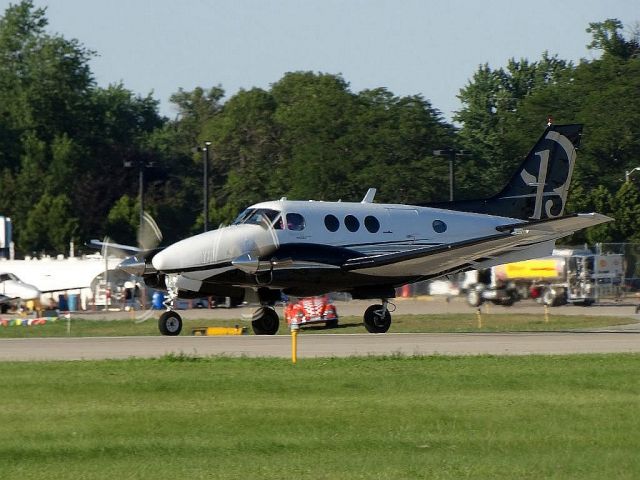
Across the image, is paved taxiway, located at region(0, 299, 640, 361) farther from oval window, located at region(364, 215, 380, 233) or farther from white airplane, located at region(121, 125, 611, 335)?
oval window, located at region(364, 215, 380, 233)

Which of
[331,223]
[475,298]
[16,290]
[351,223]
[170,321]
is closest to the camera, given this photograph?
[331,223]

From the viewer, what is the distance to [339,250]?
3350 centimetres

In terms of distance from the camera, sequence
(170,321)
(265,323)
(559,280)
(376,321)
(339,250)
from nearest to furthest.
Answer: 1. (339,250)
2. (170,321)
3. (265,323)
4. (376,321)
5. (559,280)

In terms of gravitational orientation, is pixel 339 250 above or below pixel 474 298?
above

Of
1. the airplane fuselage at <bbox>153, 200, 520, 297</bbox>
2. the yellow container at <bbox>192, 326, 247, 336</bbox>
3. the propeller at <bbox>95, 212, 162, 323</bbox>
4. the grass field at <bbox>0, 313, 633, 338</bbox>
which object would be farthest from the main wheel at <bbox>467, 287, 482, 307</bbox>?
the propeller at <bbox>95, 212, 162, 323</bbox>

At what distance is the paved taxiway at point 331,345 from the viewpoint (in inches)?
1049

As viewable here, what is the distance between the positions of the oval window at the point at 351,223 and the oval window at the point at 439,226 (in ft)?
8.18

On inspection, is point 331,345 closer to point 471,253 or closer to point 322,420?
point 471,253

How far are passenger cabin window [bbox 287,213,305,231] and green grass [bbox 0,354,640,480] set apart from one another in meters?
9.88

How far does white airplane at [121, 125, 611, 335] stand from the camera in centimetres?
3247

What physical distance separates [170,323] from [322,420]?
19.0m

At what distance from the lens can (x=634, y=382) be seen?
2008cm

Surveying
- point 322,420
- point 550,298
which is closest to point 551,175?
point 550,298

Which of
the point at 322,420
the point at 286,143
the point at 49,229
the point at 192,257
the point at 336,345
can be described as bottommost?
the point at 322,420
